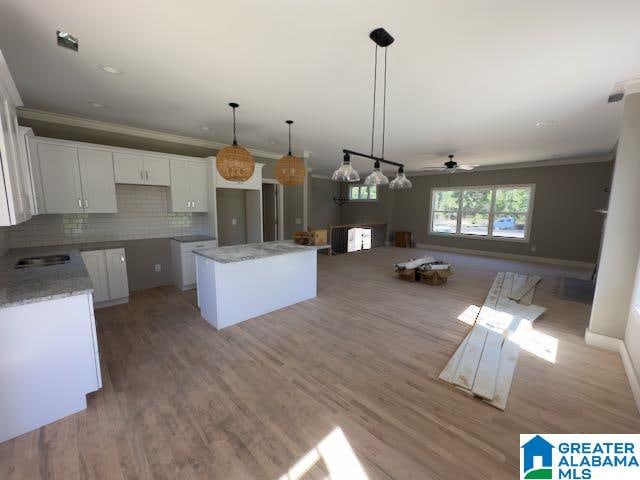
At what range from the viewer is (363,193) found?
35.6ft

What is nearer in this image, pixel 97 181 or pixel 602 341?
pixel 602 341

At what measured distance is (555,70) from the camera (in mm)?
2295

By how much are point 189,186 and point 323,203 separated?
6691 millimetres

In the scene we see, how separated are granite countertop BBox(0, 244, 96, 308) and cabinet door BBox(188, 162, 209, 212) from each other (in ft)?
7.04

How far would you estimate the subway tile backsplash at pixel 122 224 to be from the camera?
11.7 ft

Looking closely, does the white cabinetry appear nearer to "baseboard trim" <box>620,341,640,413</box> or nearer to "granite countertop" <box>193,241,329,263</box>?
"granite countertop" <box>193,241,329,263</box>

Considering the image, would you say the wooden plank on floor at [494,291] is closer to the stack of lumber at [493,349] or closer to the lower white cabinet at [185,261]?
the stack of lumber at [493,349]

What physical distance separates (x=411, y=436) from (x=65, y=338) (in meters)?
2.49

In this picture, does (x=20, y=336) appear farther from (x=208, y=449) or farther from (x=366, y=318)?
(x=366, y=318)

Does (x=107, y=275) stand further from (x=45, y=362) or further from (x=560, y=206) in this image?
(x=560, y=206)

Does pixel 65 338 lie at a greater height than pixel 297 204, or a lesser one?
lesser

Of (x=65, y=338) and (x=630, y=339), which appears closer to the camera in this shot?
(x=65, y=338)

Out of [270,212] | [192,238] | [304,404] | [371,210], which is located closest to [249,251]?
[192,238]

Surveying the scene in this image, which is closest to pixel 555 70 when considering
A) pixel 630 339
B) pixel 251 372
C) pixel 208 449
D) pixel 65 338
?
pixel 630 339
